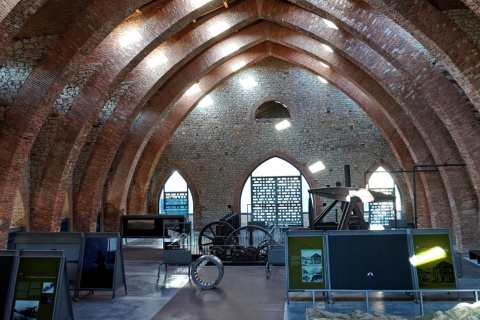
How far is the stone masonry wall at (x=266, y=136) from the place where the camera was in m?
23.2

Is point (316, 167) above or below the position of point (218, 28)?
below

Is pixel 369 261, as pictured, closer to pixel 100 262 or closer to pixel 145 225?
pixel 100 262

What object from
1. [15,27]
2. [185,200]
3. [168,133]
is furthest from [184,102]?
[15,27]

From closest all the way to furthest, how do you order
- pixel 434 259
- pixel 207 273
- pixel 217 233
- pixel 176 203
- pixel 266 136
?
1. pixel 434 259
2. pixel 207 273
3. pixel 217 233
4. pixel 266 136
5. pixel 176 203

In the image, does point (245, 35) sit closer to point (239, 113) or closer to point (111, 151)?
point (239, 113)

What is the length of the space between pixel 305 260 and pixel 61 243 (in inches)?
180

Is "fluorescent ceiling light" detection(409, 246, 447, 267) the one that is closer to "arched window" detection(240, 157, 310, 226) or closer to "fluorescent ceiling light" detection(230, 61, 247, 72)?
"fluorescent ceiling light" detection(230, 61, 247, 72)

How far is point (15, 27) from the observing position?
836 cm

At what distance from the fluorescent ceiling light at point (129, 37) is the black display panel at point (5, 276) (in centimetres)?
809

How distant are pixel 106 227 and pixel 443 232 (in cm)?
1374

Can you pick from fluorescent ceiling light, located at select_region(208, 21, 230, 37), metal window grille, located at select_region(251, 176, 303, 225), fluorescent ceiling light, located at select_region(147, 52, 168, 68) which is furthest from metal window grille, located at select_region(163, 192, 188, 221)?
fluorescent ceiling light, located at select_region(208, 21, 230, 37)

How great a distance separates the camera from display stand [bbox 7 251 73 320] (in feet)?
21.9

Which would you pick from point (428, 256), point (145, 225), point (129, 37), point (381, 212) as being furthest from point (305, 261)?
point (381, 212)

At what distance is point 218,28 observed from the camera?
16250 mm
